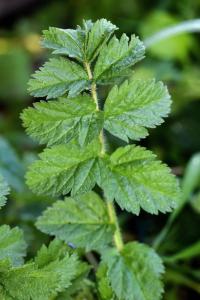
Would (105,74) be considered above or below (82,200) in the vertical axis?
above

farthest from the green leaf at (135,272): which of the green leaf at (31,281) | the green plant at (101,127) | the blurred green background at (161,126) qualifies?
the blurred green background at (161,126)

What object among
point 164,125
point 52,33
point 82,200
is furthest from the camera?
point 164,125

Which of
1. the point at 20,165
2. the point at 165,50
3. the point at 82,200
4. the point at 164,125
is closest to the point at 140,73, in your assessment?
the point at 165,50

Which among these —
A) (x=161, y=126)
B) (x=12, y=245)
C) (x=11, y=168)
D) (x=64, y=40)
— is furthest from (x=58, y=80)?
(x=161, y=126)

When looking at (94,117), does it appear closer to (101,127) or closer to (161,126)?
(101,127)

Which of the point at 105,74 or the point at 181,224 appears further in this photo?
the point at 181,224

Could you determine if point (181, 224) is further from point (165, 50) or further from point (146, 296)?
point (165, 50)

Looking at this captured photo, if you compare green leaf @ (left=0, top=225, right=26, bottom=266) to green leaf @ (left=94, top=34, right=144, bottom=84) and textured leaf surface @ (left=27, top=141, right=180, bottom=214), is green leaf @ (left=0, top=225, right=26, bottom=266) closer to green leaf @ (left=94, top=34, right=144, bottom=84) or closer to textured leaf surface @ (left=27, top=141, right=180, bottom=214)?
textured leaf surface @ (left=27, top=141, right=180, bottom=214)
